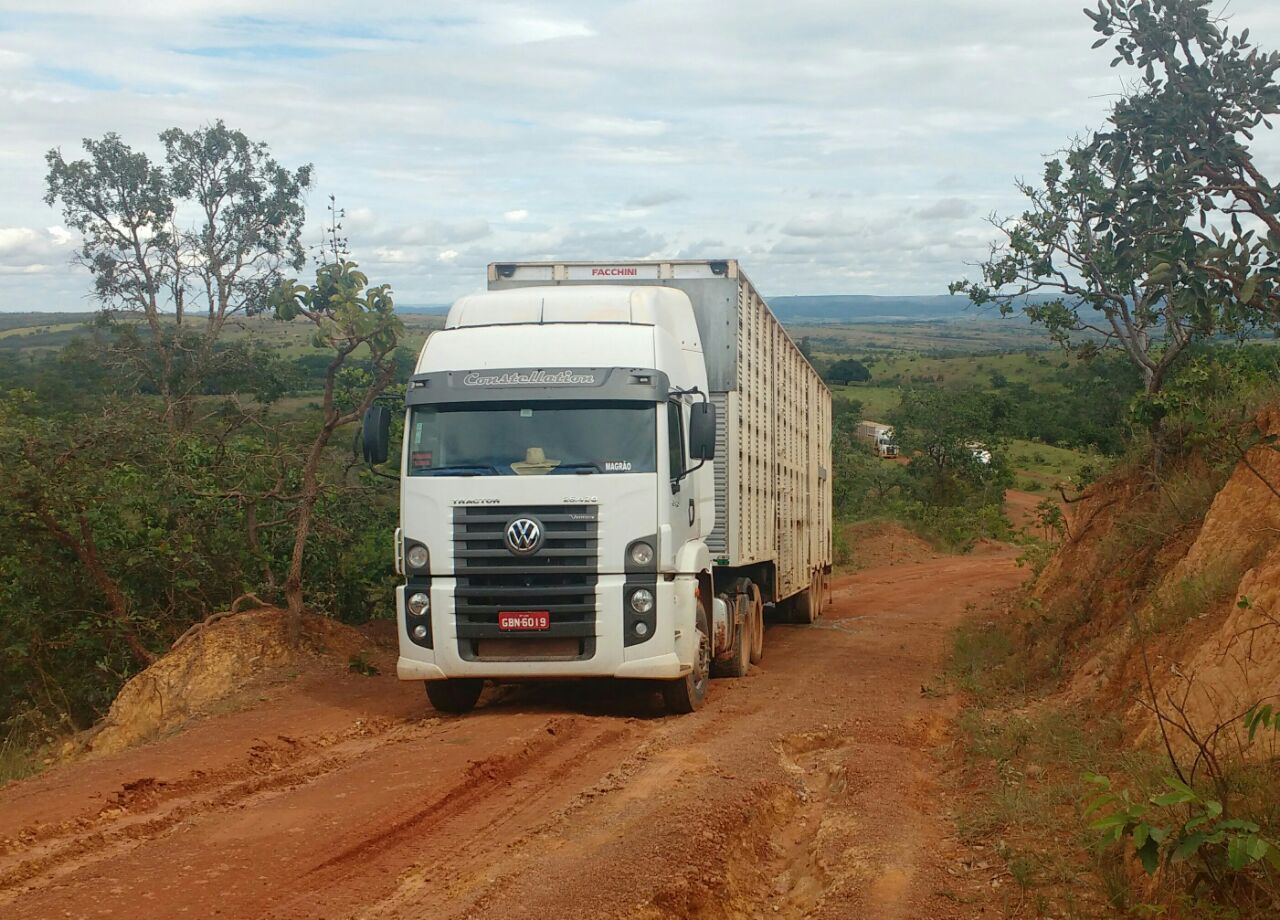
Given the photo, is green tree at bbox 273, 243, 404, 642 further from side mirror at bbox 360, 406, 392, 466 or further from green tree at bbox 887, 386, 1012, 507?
green tree at bbox 887, 386, 1012, 507

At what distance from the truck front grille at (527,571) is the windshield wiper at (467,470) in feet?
0.91

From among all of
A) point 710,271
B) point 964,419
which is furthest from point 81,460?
point 964,419

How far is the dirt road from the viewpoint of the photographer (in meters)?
5.95

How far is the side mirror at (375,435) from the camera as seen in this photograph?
34.0 feet

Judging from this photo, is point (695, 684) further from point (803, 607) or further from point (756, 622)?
point (803, 607)

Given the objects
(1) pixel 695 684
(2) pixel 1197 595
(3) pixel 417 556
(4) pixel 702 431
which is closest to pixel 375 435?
(3) pixel 417 556

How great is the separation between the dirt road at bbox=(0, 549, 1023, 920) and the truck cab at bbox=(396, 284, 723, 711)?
0.67m

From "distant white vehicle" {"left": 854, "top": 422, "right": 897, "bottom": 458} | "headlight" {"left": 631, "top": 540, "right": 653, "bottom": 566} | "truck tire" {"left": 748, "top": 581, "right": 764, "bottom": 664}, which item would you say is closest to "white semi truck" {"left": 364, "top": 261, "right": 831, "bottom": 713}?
"headlight" {"left": 631, "top": 540, "right": 653, "bottom": 566}

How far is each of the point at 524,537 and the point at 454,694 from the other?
1.85 m

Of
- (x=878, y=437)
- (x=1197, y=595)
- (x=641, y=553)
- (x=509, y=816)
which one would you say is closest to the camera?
(x=509, y=816)

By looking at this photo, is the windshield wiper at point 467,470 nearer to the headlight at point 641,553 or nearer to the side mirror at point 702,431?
the headlight at point 641,553

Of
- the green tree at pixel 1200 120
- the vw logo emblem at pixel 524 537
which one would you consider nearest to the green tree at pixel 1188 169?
the green tree at pixel 1200 120

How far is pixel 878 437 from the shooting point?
52.4m

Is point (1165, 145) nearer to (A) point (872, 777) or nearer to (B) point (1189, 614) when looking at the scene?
(B) point (1189, 614)
